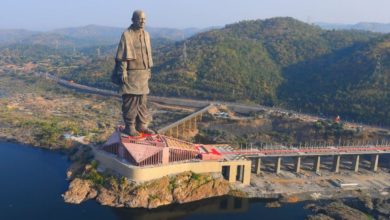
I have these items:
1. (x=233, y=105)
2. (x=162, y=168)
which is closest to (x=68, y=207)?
(x=162, y=168)

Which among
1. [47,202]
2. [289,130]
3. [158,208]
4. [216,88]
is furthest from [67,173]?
[216,88]

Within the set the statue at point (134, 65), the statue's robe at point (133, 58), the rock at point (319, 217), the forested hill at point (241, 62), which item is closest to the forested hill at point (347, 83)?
the forested hill at point (241, 62)

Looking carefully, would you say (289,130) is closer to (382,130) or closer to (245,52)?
(382,130)

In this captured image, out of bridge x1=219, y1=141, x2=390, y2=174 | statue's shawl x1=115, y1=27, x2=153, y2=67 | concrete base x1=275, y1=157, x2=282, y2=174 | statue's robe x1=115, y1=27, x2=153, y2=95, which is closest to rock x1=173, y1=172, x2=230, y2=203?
bridge x1=219, y1=141, x2=390, y2=174

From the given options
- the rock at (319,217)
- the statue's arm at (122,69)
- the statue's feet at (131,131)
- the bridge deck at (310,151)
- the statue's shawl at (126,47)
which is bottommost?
the rock at (319,217)

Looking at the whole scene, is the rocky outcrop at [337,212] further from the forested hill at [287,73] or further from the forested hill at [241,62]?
the forested hill at [241,62]

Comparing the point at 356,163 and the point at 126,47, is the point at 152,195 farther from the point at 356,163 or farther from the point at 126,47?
the point at 356,163

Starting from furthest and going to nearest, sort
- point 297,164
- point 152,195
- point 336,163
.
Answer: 1. point 336,163
2. point 297,164
3. point 152,195
